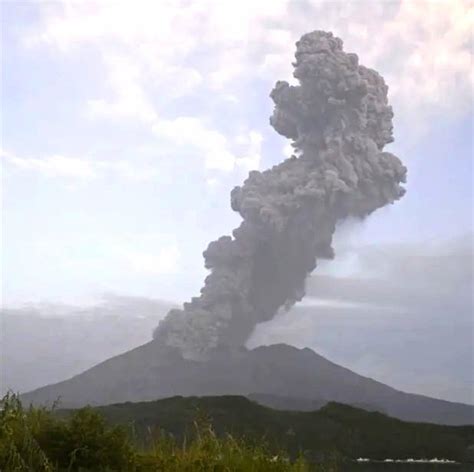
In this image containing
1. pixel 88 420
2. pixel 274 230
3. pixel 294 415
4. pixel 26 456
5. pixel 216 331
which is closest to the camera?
pixel 26 456

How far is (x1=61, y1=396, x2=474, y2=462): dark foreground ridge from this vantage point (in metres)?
116

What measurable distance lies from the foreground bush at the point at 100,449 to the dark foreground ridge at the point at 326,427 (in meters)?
96.8

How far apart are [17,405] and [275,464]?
4.62 metres

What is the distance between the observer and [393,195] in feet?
374

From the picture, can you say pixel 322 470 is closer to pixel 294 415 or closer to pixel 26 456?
pixel 26 456

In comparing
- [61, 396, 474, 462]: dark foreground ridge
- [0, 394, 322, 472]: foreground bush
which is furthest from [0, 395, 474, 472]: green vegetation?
[61, 396, 474, 462]: dark foreground ridge

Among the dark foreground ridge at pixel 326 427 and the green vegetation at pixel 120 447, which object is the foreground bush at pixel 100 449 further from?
the dark foreground ridge at pixel 326 427

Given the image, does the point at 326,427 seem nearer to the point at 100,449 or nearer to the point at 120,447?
the point at 120,447

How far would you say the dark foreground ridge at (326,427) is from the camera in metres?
116

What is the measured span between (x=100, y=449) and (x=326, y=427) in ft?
378

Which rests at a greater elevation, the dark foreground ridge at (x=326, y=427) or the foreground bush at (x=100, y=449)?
the dark foreground ridge at (x=326, y=427)

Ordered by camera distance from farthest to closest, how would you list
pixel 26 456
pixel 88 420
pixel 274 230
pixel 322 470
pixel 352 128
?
pixel 274 230 → pixel 352 128 → pixel 88 420 → pixel 322 470 → pixel 26 456

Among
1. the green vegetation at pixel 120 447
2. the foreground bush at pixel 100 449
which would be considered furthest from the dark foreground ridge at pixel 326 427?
the foreground bush at pixel 100 449

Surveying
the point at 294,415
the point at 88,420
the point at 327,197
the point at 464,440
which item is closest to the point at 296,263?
the point at 327,197
